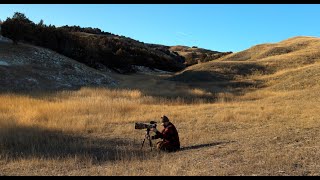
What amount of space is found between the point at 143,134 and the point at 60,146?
3.58 m

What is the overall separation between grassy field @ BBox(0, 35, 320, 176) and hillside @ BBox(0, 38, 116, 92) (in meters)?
4.49

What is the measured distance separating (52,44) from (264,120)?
108 feet

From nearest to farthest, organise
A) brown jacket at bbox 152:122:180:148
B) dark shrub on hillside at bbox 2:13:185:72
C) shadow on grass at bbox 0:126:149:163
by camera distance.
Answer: shadow on grass at bbox 0:126:149:163 → brown jacket at bbox 152:122:180:148 → dark shrub on hillside at bbox 2:13:185:72

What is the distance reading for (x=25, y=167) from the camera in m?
11.0

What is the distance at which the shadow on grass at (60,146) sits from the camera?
1261cm

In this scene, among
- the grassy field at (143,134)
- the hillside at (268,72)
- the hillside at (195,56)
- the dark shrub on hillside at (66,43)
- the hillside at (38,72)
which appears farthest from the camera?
the hillside at (195,56)

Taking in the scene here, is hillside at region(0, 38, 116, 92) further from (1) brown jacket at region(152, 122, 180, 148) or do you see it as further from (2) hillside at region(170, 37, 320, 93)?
(1) brown jacket at region(152, 122, 180, 148)

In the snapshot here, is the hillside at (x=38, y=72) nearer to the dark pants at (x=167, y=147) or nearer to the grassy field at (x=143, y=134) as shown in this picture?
the grassy field at (x=143, y=134)

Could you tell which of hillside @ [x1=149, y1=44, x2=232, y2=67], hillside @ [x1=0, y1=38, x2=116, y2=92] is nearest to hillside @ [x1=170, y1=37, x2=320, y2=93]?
hillside @ [x1=0, y1=38, x2=116, y2=92]

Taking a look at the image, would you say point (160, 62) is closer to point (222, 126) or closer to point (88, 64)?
point (88, 64)

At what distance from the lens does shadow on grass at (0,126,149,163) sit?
41.4 feet

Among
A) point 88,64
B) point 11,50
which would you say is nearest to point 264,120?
point 11,50

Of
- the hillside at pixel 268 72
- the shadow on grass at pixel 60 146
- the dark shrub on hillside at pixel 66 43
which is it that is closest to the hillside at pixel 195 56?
the hillside at pixel 268 72

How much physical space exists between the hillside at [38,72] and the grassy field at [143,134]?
14.7 feet
